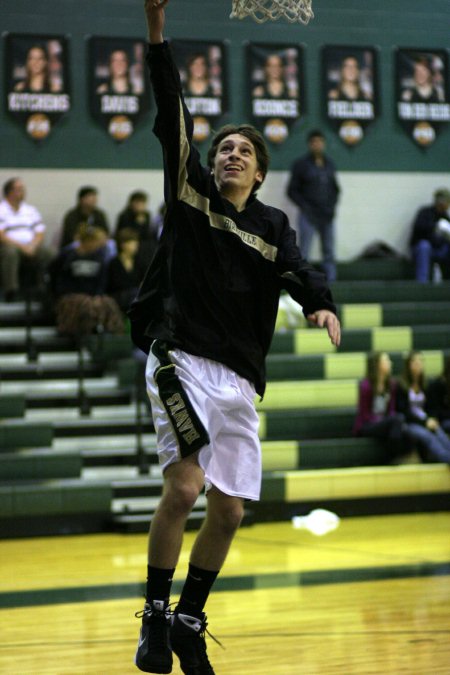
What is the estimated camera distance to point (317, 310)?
3975 millimetres

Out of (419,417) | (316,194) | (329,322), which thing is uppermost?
(316,194)

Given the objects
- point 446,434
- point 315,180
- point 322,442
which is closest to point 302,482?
point 322,442

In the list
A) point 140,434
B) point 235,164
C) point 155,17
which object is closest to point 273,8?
point 235,164

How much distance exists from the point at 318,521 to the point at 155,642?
4.92 m

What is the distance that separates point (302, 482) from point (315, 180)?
4.52 m

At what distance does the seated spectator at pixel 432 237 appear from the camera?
1312 centimetres

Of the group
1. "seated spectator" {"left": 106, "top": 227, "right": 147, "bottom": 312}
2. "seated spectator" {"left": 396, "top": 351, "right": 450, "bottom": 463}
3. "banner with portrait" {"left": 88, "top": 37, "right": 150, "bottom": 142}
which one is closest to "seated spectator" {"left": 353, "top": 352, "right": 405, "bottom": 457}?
"seated spectator" {"left": 396, "top": 351, "right": 450, "bottom": 463}

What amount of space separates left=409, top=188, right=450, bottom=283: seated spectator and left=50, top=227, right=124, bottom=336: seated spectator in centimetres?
410

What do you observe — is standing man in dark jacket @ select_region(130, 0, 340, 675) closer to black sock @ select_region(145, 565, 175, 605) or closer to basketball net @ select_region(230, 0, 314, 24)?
black sock @ select_region(145, 565, 175, 605)

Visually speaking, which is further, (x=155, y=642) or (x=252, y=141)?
(x=252, y=141)

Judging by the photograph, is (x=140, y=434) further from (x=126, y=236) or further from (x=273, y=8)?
(x=273, y=8)

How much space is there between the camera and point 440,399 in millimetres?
9695

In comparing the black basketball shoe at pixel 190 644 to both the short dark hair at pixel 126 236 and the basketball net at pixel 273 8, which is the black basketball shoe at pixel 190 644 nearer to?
the basketball net at pixel 273 8

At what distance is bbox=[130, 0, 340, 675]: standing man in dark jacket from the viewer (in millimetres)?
3828
